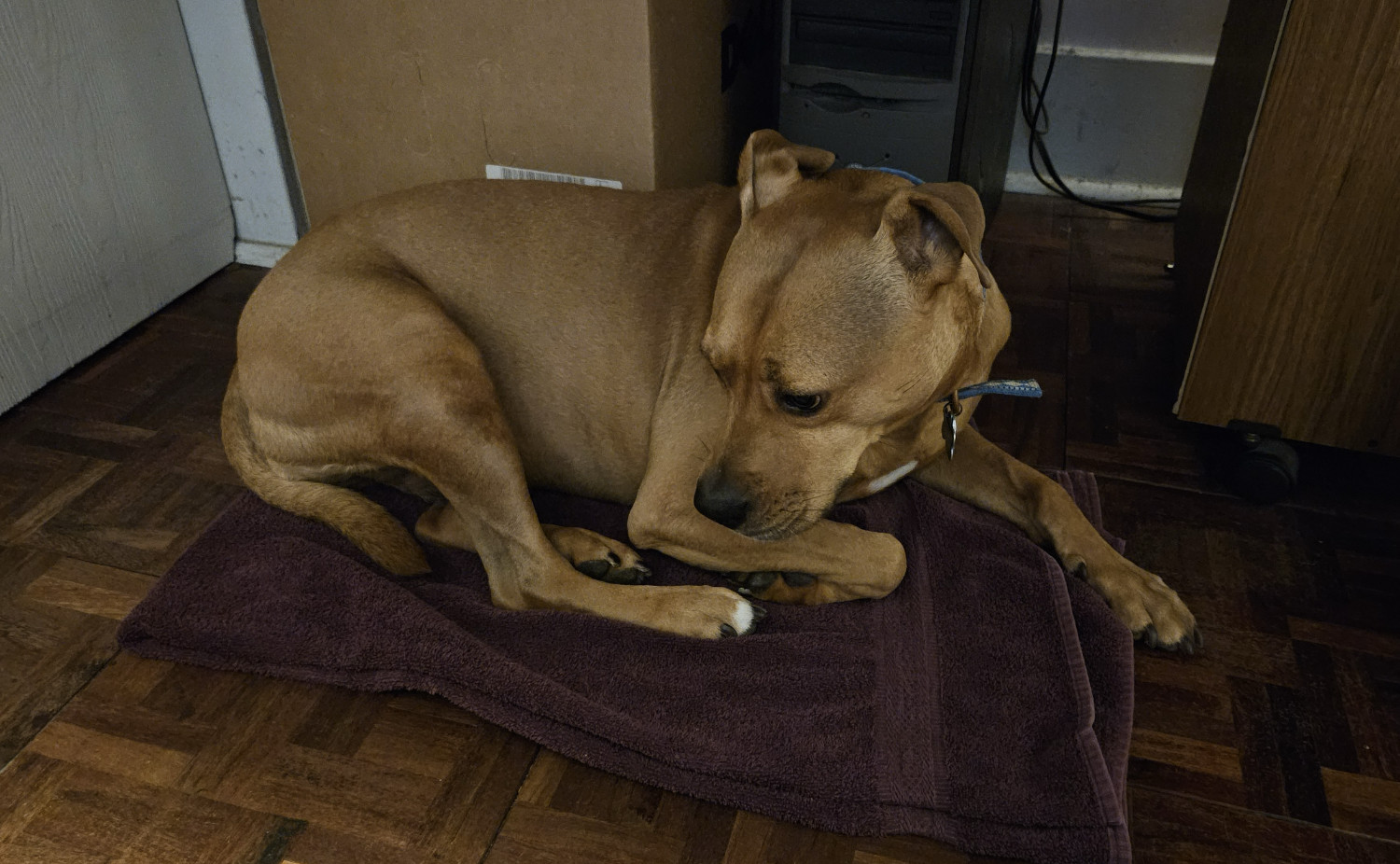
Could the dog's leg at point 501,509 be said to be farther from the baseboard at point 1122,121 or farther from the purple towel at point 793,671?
the baseboard at point 1122,121

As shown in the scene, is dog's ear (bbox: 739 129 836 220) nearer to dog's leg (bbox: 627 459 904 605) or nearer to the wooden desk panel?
dog's leg (bbox: 627 459 904 605)

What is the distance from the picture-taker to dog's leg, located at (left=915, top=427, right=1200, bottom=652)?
7.38 ft

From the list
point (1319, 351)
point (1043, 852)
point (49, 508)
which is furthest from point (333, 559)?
point (1319, 351)

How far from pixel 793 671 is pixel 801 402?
590 millimetres

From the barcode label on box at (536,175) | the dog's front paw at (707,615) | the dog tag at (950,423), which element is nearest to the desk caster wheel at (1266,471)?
the dog tag at (950,423)

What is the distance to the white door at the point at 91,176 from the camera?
9.96ft

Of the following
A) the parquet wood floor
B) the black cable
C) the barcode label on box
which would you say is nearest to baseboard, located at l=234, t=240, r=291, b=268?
the parquet wood floor

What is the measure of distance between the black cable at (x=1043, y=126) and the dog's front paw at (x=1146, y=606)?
2322 mm

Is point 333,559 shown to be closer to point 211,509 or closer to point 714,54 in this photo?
point 211,509

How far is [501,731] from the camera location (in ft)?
6.87

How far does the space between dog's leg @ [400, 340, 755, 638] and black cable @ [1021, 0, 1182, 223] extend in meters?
2.88

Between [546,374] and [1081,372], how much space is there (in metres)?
1.80

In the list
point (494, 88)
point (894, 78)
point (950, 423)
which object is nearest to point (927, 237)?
point (950, 423)

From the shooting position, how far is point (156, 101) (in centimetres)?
346
